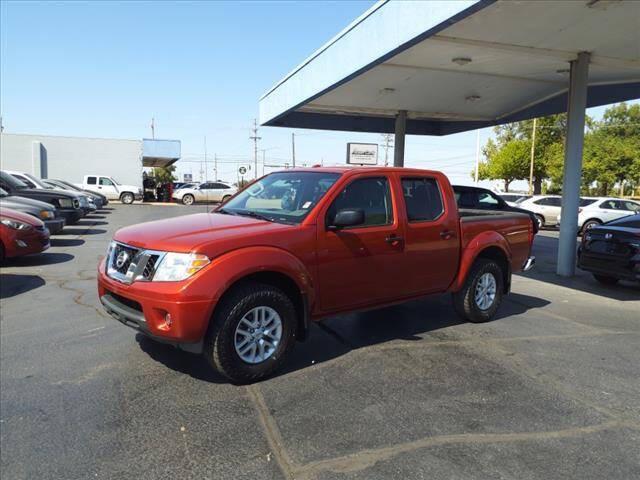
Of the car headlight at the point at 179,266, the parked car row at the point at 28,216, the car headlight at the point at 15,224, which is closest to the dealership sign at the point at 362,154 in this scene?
the parked car row at the point at 28,216

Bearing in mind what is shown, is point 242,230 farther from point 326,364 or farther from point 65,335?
point 65,335

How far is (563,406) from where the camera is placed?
156 inches

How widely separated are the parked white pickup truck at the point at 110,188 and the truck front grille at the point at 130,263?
101ft

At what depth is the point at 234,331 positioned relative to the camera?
3.97 meters

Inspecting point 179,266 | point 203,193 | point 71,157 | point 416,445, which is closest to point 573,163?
point 416,445

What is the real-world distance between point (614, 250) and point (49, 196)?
14825 mm

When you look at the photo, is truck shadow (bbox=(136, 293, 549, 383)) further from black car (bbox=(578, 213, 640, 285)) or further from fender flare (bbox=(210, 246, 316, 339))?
black car (bbox=(578, 213, 640, 285))

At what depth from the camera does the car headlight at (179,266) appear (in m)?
3.80

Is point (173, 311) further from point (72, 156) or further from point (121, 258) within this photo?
point (72, 156)

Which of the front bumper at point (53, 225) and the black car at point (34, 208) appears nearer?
the black car at point (34, 208)

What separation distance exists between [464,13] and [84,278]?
7.20m

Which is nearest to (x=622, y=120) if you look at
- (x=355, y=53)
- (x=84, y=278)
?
(x=355, y=53)

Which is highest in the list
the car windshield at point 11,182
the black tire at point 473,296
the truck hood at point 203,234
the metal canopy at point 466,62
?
the metal canopy at point 466,62

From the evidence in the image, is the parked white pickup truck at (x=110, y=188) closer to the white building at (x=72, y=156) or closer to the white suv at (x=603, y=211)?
the white building at (x=72, y=156)
